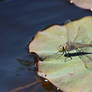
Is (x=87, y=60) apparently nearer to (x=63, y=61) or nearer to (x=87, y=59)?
(x=87, y=59)

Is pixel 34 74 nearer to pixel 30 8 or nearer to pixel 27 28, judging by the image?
pixel 27 28

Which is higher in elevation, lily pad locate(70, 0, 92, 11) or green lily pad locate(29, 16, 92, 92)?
lily pad locate(70, 0, 92, 11)

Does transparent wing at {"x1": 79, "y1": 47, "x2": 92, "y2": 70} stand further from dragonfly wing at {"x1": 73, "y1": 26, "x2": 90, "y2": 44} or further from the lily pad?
the lily pad

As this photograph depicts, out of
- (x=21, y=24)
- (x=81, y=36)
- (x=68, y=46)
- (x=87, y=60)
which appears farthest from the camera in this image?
(x=21, y=24)

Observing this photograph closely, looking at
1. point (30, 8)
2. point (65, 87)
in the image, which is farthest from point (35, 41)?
point (30, 8)

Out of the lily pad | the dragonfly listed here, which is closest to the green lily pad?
the dragonfly

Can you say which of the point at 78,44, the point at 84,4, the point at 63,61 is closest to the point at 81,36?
the point at 78,44

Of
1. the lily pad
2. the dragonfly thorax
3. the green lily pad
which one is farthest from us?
the lily pad
